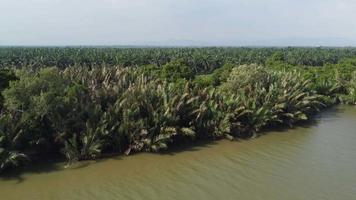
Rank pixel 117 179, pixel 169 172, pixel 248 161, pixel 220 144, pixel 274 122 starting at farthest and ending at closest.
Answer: pixel 274 122
pixel 220 144
pixel 248 161
pixel 169 172
pixel 117 179

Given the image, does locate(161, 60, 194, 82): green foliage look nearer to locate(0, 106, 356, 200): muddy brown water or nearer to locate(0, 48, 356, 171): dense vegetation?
locate(0, 48, 356, 171): dense vegetation

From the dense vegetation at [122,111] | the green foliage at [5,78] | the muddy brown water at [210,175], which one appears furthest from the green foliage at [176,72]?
the green foliage at [5,78]

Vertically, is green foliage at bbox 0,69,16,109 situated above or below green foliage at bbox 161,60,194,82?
above

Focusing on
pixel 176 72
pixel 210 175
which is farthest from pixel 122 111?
pixel 176 72

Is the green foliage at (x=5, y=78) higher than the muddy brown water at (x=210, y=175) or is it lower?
higher

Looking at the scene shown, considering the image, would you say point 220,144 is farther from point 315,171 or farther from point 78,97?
point 78,97

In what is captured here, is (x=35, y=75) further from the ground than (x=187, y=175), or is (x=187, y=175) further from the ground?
(x=35, y=75)

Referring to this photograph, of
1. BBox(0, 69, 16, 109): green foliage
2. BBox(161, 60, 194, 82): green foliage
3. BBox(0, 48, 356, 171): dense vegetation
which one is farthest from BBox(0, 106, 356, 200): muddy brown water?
BBox(161, 60, 194, 82): green foliage

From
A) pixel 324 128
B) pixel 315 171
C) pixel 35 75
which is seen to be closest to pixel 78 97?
pixel 35 75

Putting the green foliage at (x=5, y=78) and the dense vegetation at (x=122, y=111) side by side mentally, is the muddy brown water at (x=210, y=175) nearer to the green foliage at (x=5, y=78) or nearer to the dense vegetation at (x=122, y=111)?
the dense vegetation at (x=122, y=111)
